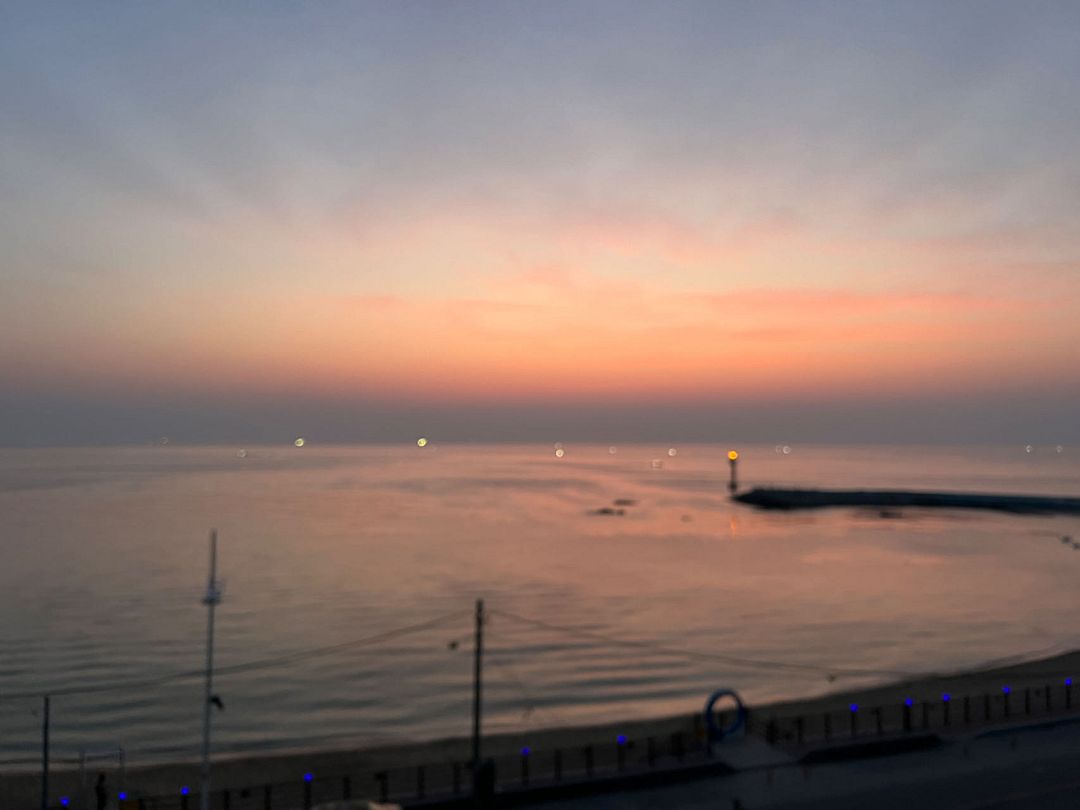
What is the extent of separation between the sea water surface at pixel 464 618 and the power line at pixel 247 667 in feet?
0.74

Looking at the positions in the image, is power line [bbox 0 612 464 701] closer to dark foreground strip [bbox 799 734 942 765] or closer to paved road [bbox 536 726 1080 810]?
paved road [bbox 536 726 1080 810]

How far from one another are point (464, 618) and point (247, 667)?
16.9 m

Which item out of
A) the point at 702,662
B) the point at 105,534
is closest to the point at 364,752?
the point at 702,662

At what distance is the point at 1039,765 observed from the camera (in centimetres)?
2341

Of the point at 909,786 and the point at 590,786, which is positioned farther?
the point at 909,786

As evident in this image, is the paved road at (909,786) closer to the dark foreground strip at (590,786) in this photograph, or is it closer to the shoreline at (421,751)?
the dark foreground strip at (590,786)

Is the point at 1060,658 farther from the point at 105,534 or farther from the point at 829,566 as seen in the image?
the point at 105,534

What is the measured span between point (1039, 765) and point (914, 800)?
183 inches

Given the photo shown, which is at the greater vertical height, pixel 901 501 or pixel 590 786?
pixel 590 786

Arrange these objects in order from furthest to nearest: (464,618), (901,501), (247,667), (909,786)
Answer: (901,501), (464,618), (247,667), (909,786)

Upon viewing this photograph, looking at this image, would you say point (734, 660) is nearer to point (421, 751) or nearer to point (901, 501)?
point (421, 751)

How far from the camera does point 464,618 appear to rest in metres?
58.8

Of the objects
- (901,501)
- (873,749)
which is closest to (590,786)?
(873,749)

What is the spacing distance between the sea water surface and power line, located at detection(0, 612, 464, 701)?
0.23m
